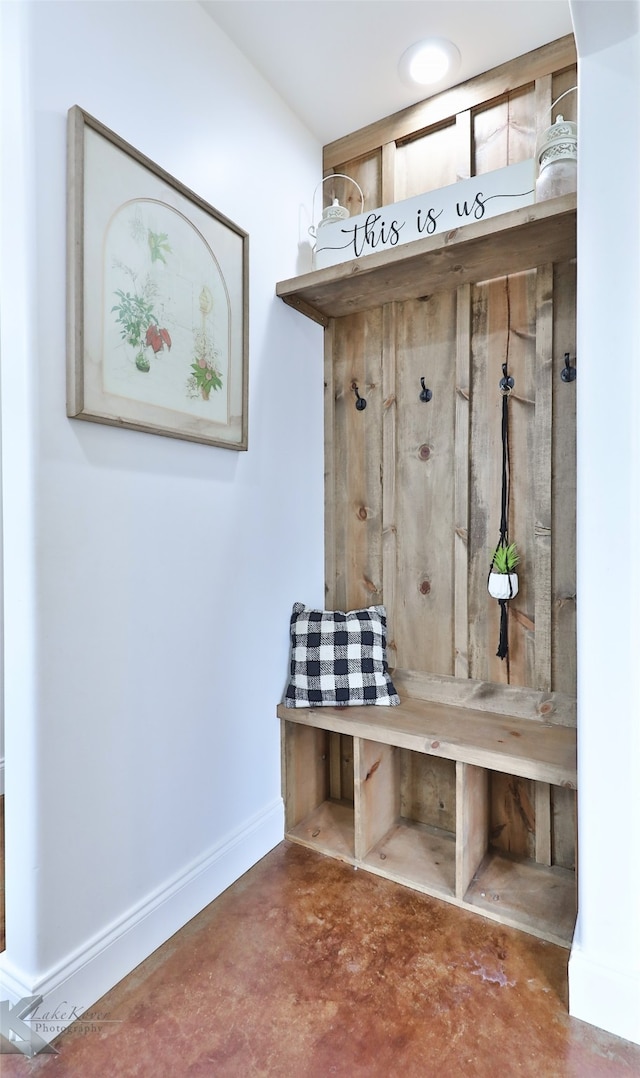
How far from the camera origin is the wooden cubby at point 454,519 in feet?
5.31

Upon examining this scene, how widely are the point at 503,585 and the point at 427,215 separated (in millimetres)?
1144

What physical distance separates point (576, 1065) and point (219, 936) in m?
0.85

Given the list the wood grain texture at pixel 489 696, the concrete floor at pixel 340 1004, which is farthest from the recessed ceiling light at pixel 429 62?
the concrete floor at pixel 340 1004

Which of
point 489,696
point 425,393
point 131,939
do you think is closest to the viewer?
point 131,939

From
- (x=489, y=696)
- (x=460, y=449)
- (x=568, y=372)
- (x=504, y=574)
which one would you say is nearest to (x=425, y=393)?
(x=460, y=449)

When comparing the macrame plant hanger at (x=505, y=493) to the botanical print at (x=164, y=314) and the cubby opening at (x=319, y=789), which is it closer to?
the cubby opening at (x=319, y=789)

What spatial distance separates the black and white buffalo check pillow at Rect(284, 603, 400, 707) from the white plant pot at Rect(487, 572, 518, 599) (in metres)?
0.42

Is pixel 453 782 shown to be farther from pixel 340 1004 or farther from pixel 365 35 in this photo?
pixel 365 35

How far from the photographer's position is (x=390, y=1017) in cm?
123

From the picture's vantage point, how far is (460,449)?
1.84m

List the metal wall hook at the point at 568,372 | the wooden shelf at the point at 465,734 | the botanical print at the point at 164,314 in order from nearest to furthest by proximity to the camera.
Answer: the botanical print at the point at 164,314
the wooden shelf at the point at 465,734
the metal wall hook at the point at 568,372

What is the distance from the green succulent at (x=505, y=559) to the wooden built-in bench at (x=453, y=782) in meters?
0.39

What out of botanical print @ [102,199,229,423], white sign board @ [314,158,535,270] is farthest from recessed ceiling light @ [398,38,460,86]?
botanical print @ [102,199,229,423]

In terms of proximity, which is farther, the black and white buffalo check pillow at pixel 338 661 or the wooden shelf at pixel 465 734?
the black and white buffalo check pillow at pixel 338 661
